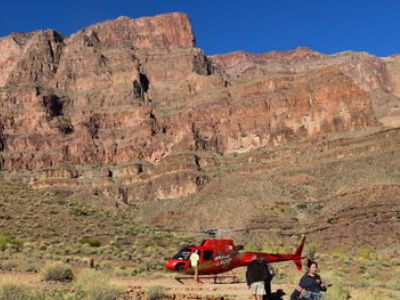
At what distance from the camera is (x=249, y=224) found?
8669 cm

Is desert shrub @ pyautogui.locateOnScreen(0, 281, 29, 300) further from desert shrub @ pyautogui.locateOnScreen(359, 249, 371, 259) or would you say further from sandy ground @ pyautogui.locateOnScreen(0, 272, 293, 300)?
desert shrub @ pyautogui.locateOnScreen(359, 249, 371, 259)

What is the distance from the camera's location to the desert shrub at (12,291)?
1855cm

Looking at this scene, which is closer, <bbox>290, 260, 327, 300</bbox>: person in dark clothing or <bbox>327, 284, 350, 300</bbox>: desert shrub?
<bbox>290, 260, 327, 300</bbox>: person in dark clothing

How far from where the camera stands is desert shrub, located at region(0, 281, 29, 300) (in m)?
18.6

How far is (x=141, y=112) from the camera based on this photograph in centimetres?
14825

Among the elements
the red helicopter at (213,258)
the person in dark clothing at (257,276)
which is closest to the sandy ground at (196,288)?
the red helicopter at (213,258)

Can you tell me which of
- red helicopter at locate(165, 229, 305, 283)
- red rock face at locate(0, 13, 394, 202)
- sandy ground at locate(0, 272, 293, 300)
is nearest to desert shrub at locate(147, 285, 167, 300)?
sandy ground at locate(0, 272, 293, 300)

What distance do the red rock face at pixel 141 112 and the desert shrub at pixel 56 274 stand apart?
85.6 m

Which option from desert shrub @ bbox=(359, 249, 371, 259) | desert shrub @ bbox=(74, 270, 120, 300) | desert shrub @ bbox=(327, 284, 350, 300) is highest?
desert shrub @ bbox=(359, 249, 371, 259)

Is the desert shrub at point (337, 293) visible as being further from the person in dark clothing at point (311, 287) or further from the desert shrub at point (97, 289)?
the desert shrub at point (97, 289)

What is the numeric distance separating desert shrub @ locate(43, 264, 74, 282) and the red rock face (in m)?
85.6

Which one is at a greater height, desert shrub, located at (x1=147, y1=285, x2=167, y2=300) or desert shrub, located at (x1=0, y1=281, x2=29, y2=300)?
desert shrub, located at (x1=0, y1=281, x2=29, y2=300)

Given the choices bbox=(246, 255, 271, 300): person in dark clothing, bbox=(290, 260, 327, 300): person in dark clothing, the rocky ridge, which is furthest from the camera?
the rocky ridge

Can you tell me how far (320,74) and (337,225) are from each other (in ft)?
213
